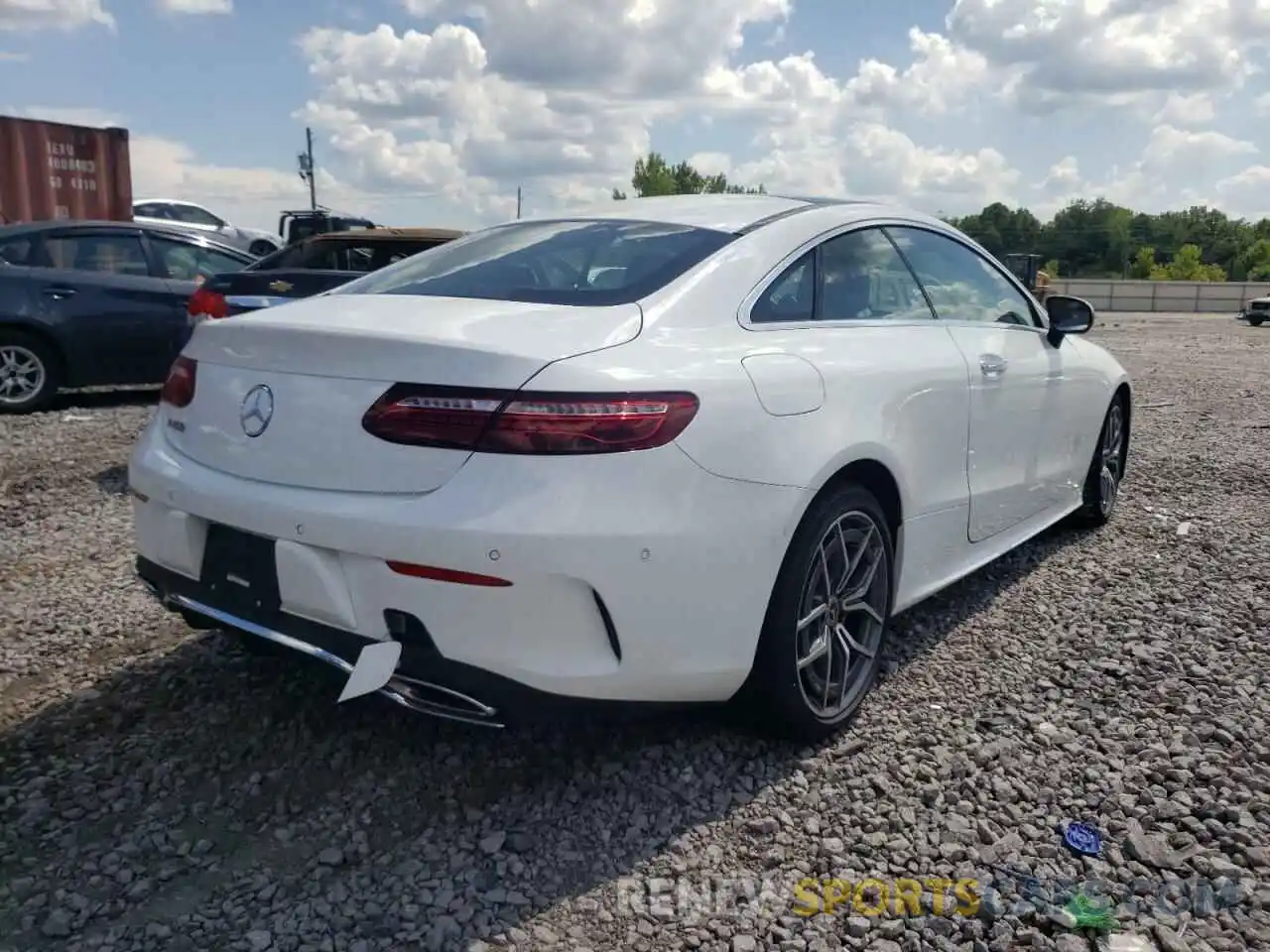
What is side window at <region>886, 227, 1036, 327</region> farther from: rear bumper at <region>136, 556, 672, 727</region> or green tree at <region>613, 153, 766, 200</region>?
green tree at <region>613, 153, 766, 200</region>

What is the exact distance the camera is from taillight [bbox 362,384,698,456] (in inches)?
91.6

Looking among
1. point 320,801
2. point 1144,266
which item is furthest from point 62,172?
point 1144,266

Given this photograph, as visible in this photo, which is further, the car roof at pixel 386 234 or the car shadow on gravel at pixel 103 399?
the car shadow on gravel at pixel 103 399

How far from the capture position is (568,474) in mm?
2322

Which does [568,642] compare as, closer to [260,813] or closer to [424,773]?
[424,773]

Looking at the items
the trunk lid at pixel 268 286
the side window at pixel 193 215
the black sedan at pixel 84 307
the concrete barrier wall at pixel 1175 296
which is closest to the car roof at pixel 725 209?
the trunk lid at pixel 268 286

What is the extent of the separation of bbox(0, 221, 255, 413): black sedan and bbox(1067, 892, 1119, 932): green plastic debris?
760cm

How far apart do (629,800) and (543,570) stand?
78cm

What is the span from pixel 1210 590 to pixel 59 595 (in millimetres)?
4472

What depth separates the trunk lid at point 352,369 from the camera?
7.86 feet

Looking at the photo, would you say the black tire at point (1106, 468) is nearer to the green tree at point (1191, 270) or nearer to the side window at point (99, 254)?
the side window at point (99, 254)

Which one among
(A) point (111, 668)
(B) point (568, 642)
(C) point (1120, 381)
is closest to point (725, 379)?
(B) point (568, 642)

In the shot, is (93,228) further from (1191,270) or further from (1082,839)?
(1191,270)

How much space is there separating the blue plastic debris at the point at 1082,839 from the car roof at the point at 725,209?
70.7 inches
